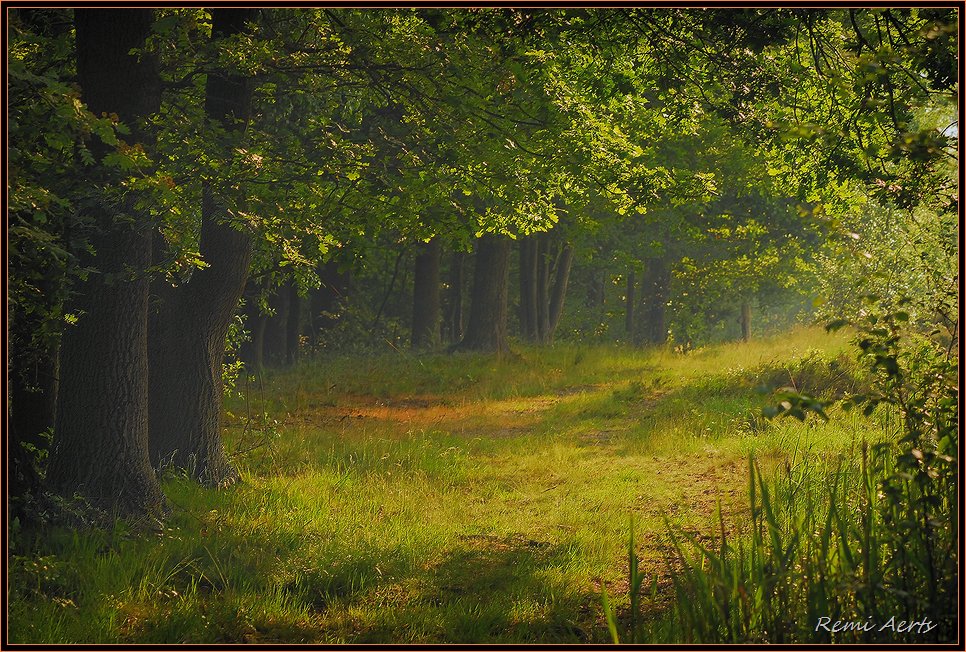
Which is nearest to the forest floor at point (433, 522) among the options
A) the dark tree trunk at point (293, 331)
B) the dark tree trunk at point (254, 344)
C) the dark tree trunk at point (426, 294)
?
the dark tree trunk at point (254, 344)

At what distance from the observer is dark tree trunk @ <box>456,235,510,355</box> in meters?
24.8

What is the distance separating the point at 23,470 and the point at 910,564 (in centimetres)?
685

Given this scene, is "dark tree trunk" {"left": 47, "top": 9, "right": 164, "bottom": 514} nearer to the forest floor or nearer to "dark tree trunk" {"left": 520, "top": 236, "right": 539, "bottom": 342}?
the forest floor

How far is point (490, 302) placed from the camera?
25.4 meters

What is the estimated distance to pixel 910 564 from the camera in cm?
485

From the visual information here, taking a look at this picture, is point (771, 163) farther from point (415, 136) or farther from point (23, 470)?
point (23, 470)

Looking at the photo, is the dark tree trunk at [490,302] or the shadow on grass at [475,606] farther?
the dark tree trunk at [490,302]

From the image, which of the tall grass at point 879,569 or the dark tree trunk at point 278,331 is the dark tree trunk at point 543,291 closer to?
the dark tree trunk at point 278,331

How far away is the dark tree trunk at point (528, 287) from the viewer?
31109 mm

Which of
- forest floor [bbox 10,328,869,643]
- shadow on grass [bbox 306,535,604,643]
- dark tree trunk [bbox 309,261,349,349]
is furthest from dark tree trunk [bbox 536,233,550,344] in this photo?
shadow on grass [bbox 306,535,604,643]

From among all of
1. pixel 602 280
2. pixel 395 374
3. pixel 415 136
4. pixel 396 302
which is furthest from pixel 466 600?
pixel 602 280
